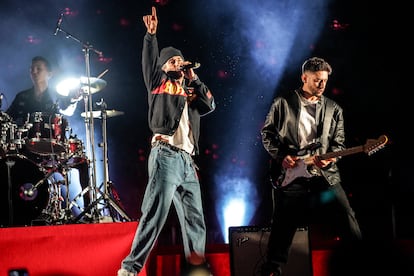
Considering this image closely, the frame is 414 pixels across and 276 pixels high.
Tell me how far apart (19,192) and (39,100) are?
1330 millimetres

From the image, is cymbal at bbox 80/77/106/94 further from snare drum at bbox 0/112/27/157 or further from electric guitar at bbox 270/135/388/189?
electric guitar at bbox 270/135/388/189

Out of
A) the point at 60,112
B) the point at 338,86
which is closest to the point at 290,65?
the point at 338,86

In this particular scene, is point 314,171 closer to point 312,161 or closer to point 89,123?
point 312,161

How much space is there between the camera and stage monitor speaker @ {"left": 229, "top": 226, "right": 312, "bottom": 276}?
15.3 feet

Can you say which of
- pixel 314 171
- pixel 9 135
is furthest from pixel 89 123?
pixel 314 171

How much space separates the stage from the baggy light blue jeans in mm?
301

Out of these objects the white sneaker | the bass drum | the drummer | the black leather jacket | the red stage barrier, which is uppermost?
the drummer

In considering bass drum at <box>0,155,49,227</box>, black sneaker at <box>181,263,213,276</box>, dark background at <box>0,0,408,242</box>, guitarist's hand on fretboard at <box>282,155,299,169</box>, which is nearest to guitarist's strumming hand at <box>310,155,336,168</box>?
guitarist's hand on fretboard at <box>282,155,299,169</box>

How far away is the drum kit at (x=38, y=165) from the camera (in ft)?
20.1

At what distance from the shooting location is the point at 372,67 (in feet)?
23.5

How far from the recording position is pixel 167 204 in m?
4.48

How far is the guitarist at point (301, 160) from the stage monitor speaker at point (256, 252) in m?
0.06

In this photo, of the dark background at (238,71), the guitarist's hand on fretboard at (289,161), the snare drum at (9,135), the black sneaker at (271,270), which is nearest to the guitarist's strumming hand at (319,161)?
the guitarist's hand on fretboard at (289,161)

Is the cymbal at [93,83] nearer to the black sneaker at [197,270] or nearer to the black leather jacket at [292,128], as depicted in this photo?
the black leather jacket at [292,128]
